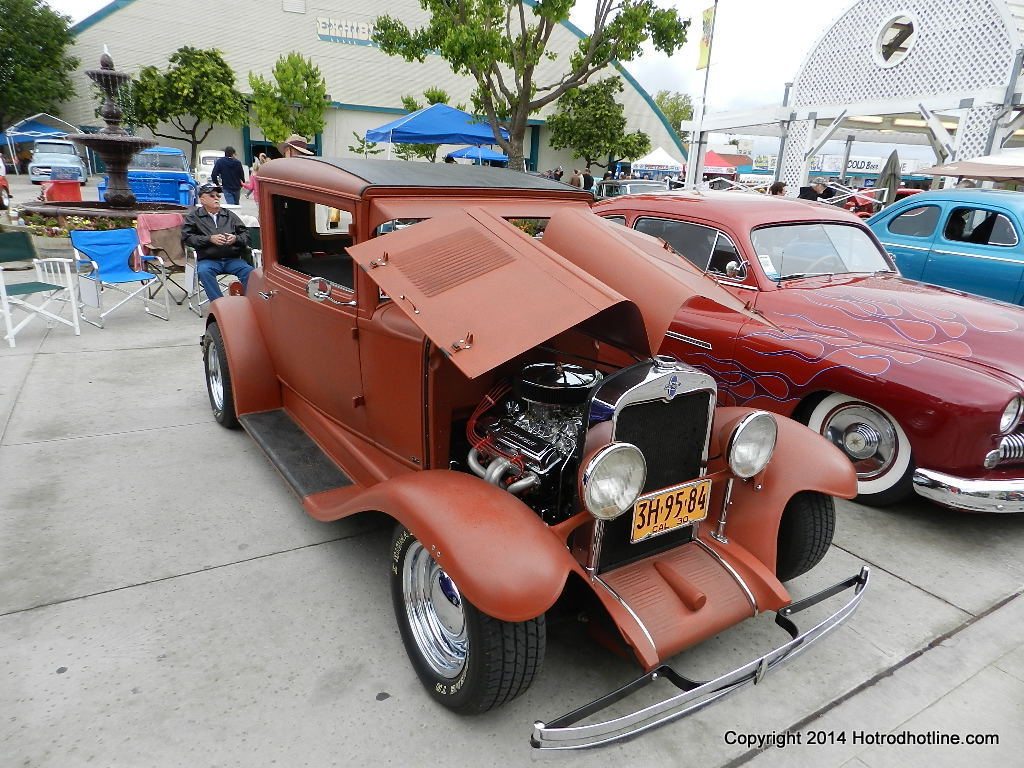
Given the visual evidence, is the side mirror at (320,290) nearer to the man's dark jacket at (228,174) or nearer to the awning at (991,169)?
the awning at (991,169)

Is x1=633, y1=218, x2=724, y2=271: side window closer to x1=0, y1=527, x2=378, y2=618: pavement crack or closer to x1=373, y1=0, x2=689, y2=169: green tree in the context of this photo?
x1=0, y1=527, x2=378, y2=618: pavement crack

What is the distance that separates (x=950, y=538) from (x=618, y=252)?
2.80 meters

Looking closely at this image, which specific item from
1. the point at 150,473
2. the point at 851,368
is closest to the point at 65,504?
the point at 150,473

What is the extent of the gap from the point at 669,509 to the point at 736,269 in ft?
8.47

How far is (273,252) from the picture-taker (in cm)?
392

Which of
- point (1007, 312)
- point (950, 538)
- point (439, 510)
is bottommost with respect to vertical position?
point (950, 538)

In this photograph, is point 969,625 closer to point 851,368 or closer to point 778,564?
point 778,564

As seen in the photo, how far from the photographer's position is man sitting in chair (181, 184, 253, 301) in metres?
6.65

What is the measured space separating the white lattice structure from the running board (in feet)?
48.9

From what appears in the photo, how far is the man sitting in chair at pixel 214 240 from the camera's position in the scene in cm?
665

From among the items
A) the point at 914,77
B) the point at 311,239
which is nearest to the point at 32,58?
the point at 311,239

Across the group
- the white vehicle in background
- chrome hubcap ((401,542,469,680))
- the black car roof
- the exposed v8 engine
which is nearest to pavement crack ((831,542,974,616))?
the exposed v8 engine

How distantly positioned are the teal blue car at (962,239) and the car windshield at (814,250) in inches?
64.9

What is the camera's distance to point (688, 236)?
4.86 m
